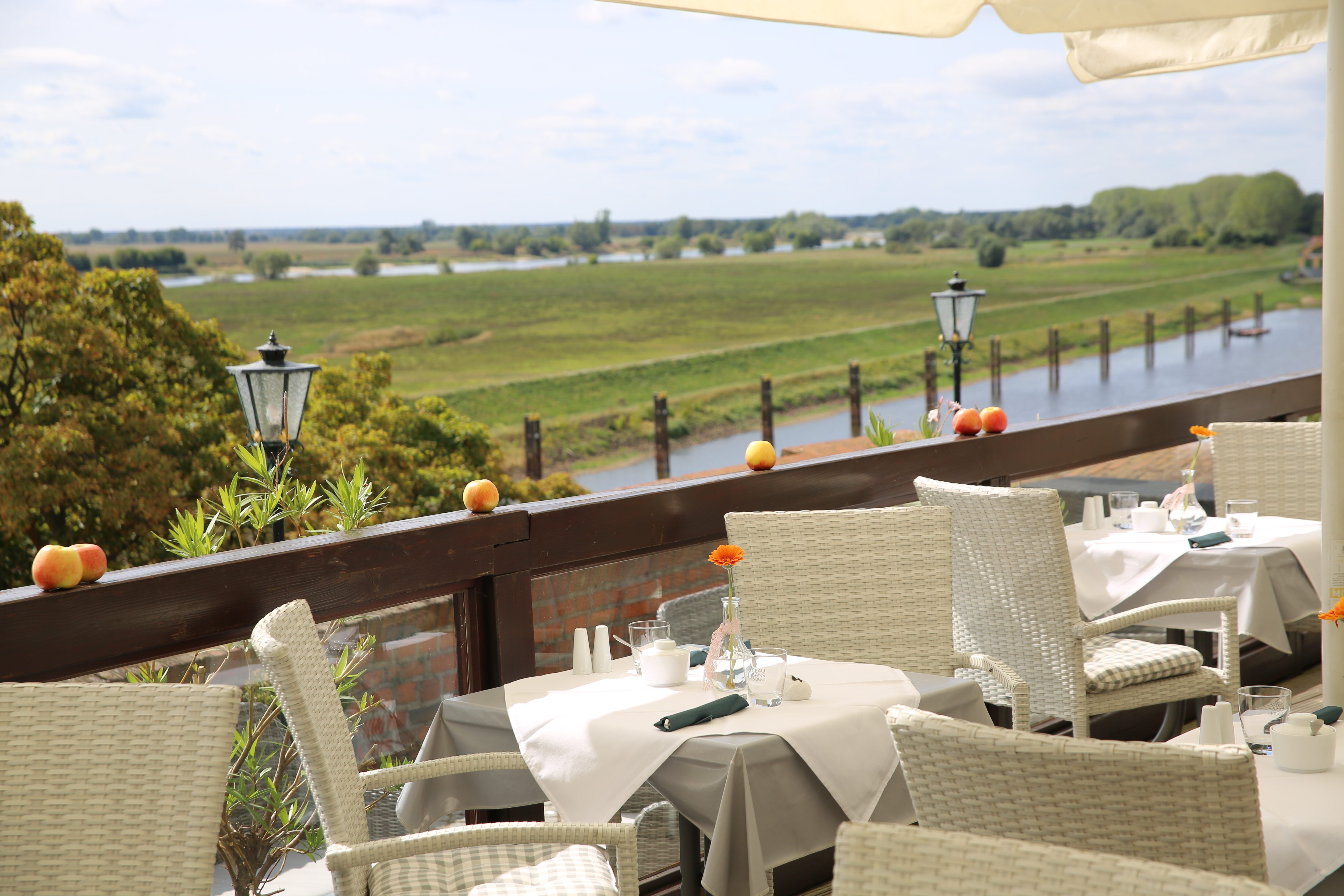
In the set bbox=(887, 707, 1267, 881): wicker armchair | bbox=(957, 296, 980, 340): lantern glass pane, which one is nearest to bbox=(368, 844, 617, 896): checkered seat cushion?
bbox=(887, 707, 1267, 881): wicker armchair

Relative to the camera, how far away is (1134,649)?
3.12 m

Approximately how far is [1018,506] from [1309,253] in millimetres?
42445

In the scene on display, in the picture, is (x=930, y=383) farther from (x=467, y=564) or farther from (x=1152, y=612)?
(x=467, y=564)

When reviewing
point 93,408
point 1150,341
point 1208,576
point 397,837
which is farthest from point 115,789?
point 1150,341

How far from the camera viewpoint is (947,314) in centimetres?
780

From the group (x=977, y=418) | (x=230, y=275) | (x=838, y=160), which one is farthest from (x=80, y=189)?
(x=977, y=418)

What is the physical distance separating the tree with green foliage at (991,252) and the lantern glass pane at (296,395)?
4107 cm

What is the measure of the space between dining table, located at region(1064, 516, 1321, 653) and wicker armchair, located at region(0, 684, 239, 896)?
7.58 feet

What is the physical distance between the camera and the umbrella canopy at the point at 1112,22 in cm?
243

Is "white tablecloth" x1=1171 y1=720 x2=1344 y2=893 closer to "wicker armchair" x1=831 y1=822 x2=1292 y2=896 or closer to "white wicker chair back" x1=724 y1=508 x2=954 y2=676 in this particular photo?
"wicker armchair" x1=831 y1=822 x2=1292 y2=896

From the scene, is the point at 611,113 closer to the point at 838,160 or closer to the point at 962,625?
the point at 838,160

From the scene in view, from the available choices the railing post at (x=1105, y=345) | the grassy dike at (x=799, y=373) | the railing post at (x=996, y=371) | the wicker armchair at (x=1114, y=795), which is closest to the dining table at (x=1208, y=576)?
the wicker armchair at (x=1114, y=795)

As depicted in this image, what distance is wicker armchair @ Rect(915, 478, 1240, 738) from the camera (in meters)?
2.84

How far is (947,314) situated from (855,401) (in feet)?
81.0
